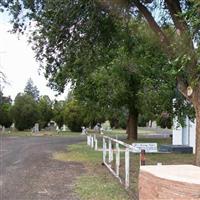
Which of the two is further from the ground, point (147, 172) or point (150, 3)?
point (150, 3)

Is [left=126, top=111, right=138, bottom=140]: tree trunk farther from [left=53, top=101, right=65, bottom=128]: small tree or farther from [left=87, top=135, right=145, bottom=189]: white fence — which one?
[left=53, top=101, right=65, bottom=128]: small tree

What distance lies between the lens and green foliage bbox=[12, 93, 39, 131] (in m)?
63.0

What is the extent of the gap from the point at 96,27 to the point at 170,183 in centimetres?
846

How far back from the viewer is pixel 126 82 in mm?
34750

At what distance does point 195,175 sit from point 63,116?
205ft

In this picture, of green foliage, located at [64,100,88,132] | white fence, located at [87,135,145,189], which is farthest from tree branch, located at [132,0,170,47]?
green foliage, located at [64,100,88,132]

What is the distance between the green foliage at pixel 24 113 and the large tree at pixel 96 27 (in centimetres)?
4720

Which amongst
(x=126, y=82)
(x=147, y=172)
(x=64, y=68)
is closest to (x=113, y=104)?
(x=126, y=82)

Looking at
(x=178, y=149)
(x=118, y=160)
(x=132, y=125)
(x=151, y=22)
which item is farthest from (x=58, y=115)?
(x=151, y=22)

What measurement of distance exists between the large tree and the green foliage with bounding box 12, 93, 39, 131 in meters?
47.2

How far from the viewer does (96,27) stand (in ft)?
48.4

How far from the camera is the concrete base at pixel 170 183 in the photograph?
21.8ft

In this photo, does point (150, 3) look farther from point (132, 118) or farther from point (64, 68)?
point (132, 118)

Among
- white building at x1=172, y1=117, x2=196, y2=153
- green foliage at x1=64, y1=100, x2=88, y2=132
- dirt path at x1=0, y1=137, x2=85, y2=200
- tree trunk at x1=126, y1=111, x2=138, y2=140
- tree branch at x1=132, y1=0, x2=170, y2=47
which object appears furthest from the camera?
green foliage at x1=64, y1=100, x2=88, y2=132
